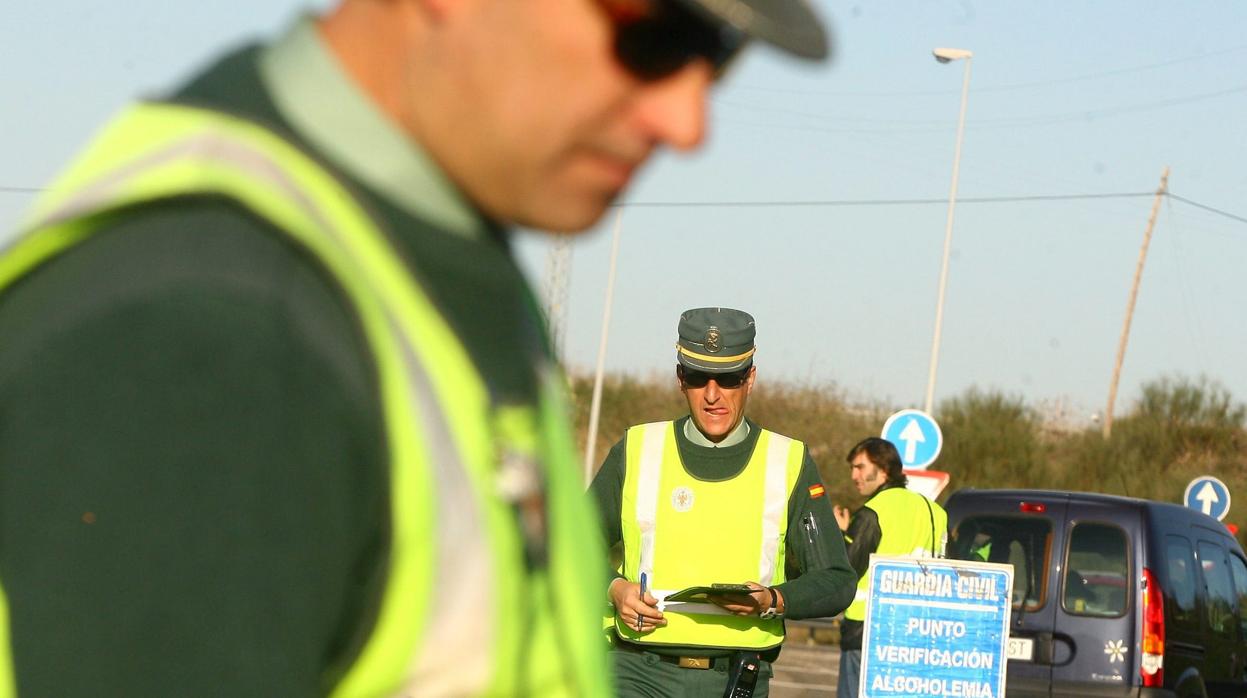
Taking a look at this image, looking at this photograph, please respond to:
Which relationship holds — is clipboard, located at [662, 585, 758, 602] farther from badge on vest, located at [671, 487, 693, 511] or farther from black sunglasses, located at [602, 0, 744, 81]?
black sunglasses, located at [602, 0, 744, 81]

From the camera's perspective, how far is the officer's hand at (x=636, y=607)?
6211 millimetres

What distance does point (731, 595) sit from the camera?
6188 millimetres

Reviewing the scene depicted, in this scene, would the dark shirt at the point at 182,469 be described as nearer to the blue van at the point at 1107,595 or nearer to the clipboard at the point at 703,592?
the clipboard at the point at 703,592

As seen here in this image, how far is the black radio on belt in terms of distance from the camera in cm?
624

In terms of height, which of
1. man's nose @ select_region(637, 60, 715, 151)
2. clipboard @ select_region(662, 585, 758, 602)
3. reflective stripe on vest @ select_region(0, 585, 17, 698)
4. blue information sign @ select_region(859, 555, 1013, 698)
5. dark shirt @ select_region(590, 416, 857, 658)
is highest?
man's nose @ select_region(637, 60, 715, 151)

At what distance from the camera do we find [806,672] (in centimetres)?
2012

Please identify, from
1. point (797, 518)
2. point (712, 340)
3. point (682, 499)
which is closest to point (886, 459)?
point (712, 340)

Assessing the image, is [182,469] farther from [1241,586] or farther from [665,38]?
[1241,586]

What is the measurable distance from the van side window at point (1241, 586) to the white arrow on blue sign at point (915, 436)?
5.97 metres

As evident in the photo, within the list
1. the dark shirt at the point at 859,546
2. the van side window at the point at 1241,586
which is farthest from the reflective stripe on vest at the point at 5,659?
the van side window at the point at 1241,586

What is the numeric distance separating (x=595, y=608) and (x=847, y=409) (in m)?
48.5

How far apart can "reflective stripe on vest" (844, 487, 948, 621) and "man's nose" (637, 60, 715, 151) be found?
33.6 ft

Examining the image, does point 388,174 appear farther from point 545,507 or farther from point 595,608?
point 595,608

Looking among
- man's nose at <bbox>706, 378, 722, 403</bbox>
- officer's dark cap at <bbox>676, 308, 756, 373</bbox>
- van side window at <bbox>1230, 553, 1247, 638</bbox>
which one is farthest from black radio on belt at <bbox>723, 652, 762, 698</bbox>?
van side window at <bbox>1230, 553, 1247, 638</bbox>
